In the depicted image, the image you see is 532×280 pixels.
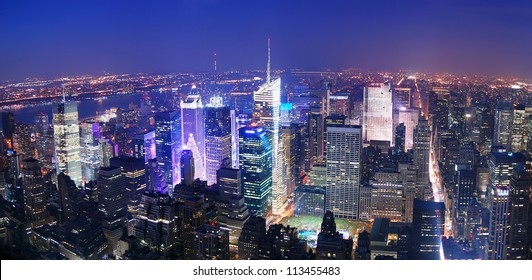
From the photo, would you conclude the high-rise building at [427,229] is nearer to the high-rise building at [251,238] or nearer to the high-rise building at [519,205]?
the high-rise building at [519,205]

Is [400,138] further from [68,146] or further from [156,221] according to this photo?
[68,146]

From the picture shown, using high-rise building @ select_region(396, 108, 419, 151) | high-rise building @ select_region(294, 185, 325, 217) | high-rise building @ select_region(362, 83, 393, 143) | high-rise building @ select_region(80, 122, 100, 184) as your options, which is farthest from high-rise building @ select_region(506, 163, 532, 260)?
high-rise building @ select_region(80, 122, 100, 184)

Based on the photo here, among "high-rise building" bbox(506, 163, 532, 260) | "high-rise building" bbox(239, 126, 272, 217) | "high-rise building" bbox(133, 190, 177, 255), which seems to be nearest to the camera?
"high-rise building" bbox(506, 163, 532, 260)

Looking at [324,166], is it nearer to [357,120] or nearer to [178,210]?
[357,120]

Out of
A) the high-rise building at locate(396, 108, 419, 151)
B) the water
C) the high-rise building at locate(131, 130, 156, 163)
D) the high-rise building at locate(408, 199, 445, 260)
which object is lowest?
the high-rise building at locate(408, 199, 445, 260)

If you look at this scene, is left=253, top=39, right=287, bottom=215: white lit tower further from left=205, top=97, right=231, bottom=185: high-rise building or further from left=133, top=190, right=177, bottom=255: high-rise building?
left=133, top=190, right=177, bottom=255: high-rise building

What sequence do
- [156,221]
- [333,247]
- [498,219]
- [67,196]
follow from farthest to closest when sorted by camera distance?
1. [67,196]
2. [156,221]
3. [498,219]
4. [333,247]

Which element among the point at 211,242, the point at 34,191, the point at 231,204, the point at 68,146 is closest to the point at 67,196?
the point at 34,191
